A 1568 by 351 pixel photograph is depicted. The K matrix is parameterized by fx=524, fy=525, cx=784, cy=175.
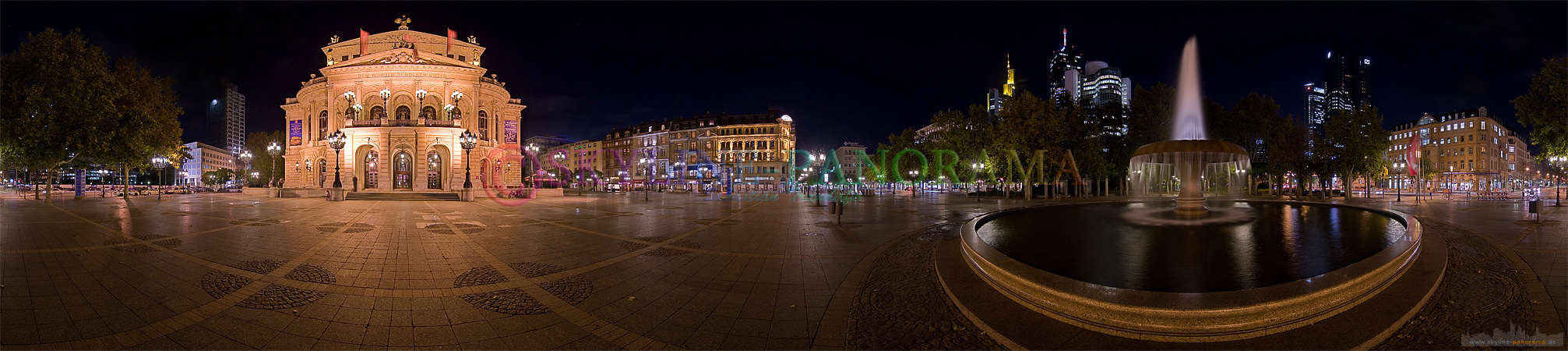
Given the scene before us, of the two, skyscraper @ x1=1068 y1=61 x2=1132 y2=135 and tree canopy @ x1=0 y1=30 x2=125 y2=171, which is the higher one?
skyscraper @ x1=1068 y1=61 x2=1132 y2=135

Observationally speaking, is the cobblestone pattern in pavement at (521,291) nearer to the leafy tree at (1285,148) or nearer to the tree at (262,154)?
the leafy tree at (1285,148)

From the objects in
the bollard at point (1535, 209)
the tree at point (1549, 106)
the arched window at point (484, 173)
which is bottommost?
the bollard at point (1535, 209)

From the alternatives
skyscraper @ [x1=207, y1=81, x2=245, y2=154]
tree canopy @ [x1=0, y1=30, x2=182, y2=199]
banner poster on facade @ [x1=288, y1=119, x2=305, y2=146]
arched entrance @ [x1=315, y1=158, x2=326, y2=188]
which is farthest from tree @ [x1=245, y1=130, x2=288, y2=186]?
skyscraper @ [x1=207, y1=81, x2=245, y2=154]

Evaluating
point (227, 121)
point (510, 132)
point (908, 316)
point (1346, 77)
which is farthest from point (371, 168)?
point (1346, 77)

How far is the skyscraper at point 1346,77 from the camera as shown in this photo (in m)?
174

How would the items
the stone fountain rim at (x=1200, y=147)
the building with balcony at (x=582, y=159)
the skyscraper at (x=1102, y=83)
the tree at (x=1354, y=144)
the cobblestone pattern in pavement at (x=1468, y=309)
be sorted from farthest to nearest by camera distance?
the skyscraper at (x=1102, y=83) < the building with balcony at (x=582, y=159) < the tree at (x=1354, y=144) < the stone fountain rim at (x=1200, y=147) < the cobblestone pattern in pavement at (x=1468, y=309)

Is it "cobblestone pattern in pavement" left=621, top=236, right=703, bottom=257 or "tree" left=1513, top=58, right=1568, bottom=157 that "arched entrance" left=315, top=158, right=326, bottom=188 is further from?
"tree" left=1513, top=58, right=1568, bottom=157

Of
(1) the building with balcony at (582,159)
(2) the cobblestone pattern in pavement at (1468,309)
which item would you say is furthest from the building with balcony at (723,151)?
(2) the cobblestone pattern in pavement at (1468,309)

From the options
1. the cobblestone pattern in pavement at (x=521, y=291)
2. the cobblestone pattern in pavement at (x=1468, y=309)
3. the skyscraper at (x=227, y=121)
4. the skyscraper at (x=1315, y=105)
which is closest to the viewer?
the cobblestone pattern in pavement at (x=1468, y=309)

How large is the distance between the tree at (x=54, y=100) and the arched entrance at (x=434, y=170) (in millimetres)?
20206

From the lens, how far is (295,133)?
54.4 m

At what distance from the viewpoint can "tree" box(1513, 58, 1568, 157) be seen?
20281mm

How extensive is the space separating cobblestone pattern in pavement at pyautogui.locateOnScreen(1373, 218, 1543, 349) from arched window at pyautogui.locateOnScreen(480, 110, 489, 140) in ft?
189

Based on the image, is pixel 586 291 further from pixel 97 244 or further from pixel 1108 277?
pixel 97 244
